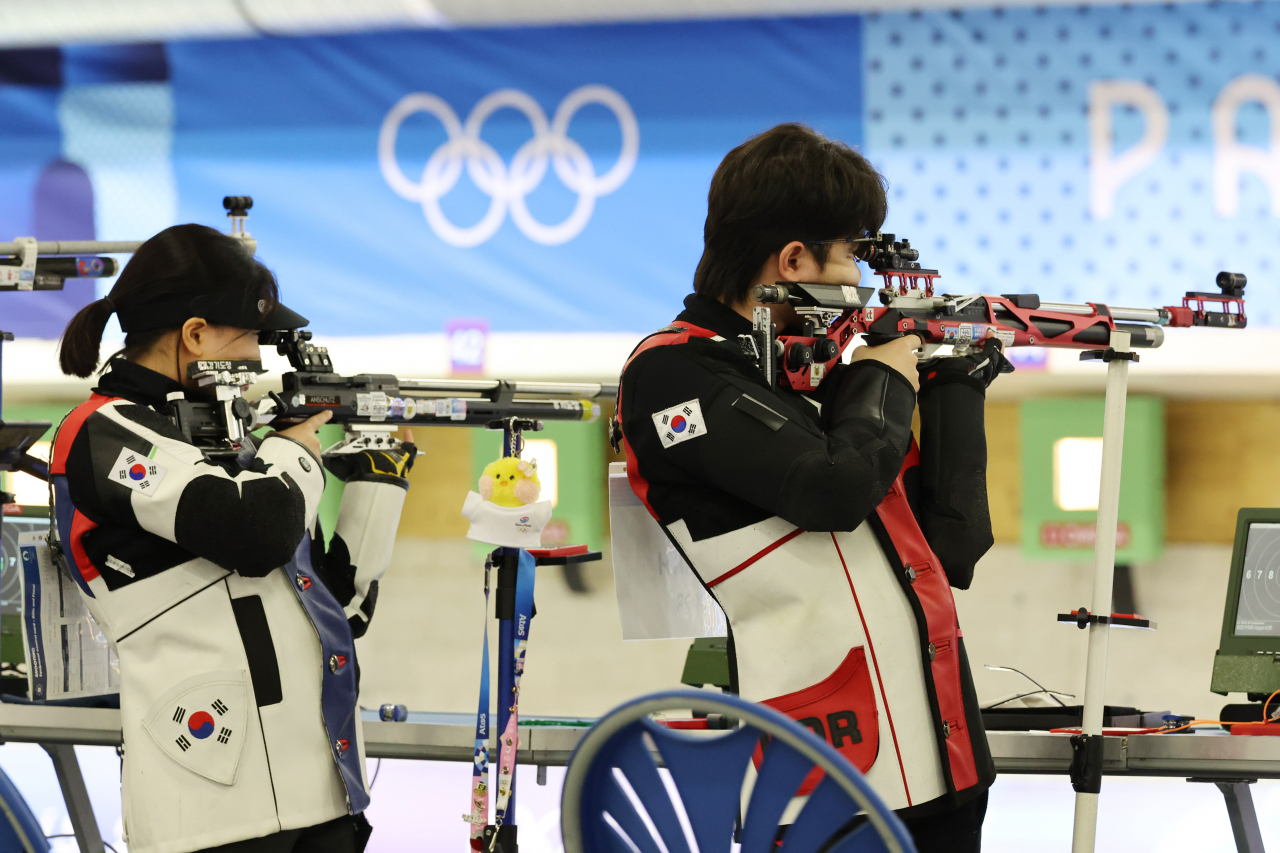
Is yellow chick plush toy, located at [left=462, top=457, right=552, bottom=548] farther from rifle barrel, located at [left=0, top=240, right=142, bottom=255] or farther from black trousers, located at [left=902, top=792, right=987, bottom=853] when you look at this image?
black trousers, located at [left=902, top=792, right=987, bottom=853]

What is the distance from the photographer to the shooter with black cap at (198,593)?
4.30 ft

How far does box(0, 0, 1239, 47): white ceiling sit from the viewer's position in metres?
3.68

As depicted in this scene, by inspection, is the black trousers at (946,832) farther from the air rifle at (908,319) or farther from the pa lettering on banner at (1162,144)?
the pa lettering on banner at (1162,144)

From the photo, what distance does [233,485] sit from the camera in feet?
4.37

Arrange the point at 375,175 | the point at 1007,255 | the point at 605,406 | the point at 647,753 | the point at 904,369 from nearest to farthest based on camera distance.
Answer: the point at 647,753 < the point at 904,369 < the point at 1007,255 < the point at 375,175 < the point at 605,406

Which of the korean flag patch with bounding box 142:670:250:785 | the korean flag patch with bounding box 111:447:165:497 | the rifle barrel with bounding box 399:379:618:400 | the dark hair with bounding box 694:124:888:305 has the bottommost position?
the korean flag patch with bounding box 142:670:250:785

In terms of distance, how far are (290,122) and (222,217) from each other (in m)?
0.39

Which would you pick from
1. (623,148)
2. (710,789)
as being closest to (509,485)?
(710,789)

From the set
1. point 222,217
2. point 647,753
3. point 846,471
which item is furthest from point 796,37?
point 647,753

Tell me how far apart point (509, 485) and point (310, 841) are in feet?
1.97

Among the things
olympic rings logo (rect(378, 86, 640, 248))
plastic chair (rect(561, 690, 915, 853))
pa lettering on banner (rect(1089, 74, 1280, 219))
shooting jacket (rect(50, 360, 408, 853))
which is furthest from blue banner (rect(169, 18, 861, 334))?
plastic chair (rect(561, 690, 915, 853))

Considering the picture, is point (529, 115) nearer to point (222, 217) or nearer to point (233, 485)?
point (222, 217)

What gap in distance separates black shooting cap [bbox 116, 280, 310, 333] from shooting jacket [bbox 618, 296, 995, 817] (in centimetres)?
54

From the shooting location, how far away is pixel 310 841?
4.60ft
